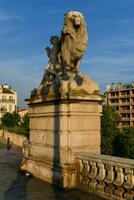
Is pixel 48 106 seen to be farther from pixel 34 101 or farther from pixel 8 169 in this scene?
pixel 8 169

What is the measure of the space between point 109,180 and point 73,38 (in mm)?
4269

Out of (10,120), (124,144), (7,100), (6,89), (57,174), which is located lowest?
(124,144)

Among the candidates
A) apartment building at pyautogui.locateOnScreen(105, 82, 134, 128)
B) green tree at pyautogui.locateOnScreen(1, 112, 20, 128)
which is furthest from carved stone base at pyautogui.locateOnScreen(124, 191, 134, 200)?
apartment building at pyautogui.locateOnScreen(105, 82, 134, 128)

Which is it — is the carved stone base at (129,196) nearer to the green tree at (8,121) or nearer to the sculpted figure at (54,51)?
the sculpted figure at (54,51)

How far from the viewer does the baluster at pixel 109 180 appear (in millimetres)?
9180

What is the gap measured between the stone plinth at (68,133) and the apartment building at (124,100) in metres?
101

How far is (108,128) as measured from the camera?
59188 millimetres

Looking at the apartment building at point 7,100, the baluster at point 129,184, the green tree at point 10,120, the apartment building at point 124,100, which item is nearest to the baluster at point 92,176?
the baluster at point 129,184

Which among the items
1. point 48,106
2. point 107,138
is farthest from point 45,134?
point 107,138

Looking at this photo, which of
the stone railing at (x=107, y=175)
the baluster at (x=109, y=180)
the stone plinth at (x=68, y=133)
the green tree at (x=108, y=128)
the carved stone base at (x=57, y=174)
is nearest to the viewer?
the stone railing at (x=107, y=175)

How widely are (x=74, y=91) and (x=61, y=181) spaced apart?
92.9 inches

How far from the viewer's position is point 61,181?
10.7m

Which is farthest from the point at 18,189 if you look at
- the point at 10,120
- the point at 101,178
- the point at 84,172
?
the point at 10,120

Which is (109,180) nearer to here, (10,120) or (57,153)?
(57,153)
